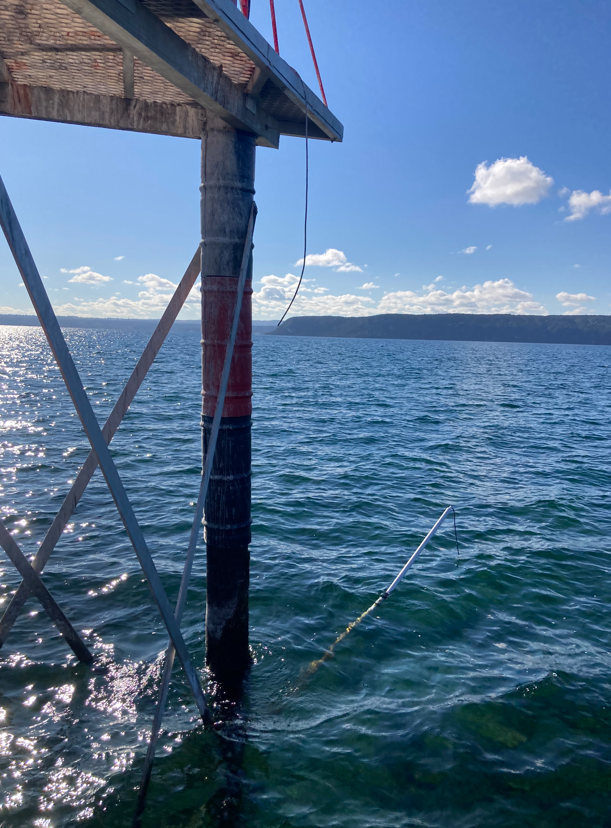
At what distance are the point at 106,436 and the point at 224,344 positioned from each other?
171cm

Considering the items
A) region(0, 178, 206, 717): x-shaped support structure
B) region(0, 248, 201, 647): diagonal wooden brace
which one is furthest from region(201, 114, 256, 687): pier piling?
region(0, 178, 206, 717): x-shaped support structure

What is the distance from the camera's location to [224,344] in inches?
232

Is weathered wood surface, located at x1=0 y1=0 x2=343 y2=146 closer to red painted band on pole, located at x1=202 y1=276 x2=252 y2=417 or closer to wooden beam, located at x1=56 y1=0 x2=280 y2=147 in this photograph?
wooden beam, located at x1=56 y1=0 x2=280 y2=147

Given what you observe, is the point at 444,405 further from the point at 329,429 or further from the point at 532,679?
the point at 532,679

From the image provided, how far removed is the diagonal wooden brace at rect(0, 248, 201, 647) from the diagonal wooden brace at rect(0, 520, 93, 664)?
0.08 meters

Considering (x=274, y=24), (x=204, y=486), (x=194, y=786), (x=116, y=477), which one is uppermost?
(x=274, y=24)

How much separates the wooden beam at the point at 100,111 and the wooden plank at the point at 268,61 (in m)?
0.99

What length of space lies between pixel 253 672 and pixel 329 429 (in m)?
19.3

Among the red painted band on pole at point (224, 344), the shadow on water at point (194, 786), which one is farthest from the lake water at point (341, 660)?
the red painted band on pole at point (224, 344)

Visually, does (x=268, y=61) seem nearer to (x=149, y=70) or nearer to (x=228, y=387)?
(x=149, y=70)

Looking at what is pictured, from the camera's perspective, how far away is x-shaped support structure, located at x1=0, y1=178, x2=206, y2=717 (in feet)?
12.1

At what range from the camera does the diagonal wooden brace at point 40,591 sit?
5.48m

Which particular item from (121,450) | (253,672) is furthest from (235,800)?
(121,450)

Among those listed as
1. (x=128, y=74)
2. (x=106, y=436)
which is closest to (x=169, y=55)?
(x=128, y=74)
